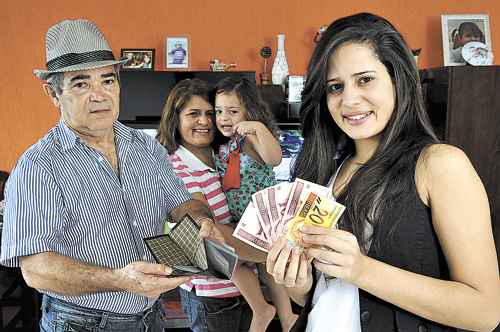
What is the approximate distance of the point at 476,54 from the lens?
203 inches

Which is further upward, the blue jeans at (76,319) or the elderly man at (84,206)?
the elderly man at (84,206)

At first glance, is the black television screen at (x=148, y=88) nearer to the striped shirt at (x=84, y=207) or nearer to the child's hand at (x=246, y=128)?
the child's hand at (x=246, y=128)

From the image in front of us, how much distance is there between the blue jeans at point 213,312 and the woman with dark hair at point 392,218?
100cm

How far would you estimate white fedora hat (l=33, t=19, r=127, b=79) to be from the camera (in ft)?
5.97

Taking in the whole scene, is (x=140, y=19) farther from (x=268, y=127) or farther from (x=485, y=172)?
(x=485, y=172)

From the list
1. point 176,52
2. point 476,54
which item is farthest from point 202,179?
point 476,54

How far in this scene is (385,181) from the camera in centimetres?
143

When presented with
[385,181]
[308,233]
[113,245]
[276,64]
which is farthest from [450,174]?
[276,64]

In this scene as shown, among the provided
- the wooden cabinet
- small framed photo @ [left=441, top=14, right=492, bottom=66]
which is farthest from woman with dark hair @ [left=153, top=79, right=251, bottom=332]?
small framed photo @ [left=441, top=14, right=492, bottom=66]

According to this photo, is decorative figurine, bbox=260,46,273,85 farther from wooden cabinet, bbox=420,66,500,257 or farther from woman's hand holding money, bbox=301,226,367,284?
woman's hand holding money, bbox=301,226,367,284

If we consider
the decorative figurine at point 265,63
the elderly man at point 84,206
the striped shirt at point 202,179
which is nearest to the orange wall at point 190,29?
the decorative figurine at point 265,63

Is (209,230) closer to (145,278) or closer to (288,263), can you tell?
(145,278)

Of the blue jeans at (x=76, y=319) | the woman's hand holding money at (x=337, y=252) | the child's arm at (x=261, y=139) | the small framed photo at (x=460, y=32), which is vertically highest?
the small framed photo at (x=460, y=32)

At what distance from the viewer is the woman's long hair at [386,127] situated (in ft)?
4.65
